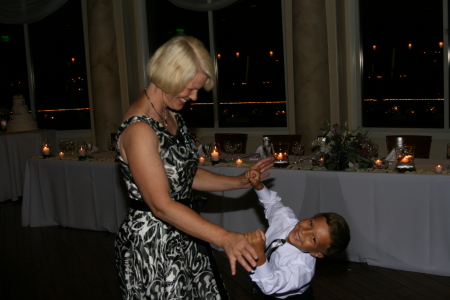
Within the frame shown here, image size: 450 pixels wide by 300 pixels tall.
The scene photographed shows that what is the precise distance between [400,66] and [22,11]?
636cm

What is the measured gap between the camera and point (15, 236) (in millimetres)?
→ 5594

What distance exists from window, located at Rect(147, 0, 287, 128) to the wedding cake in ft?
7.69

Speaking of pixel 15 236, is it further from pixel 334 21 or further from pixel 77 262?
pixel 334 21

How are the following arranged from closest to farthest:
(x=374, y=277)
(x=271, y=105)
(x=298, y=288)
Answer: (x=298, y=288)
(x=374, y=277)
(x=271, y=105)

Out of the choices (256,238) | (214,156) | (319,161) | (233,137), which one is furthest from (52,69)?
(256,238)

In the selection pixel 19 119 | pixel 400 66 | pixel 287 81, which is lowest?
pixel 19 119

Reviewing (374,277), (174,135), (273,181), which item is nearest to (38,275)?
(273,181)

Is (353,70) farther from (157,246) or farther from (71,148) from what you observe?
(157,246)

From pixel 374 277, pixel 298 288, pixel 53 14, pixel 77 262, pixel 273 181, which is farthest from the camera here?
pixel 53 14

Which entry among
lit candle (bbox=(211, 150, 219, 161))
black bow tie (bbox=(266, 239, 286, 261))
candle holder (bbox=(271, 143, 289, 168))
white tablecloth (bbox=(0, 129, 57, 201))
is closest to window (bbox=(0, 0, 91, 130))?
white tablecloth (bbox=(0, 129, 57, 201))

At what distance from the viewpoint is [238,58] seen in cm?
888

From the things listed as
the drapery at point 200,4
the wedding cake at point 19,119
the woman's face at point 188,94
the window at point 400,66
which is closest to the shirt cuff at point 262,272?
the woman's face at point 188,94

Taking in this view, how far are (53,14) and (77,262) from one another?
630cm

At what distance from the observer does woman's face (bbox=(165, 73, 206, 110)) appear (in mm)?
1766
